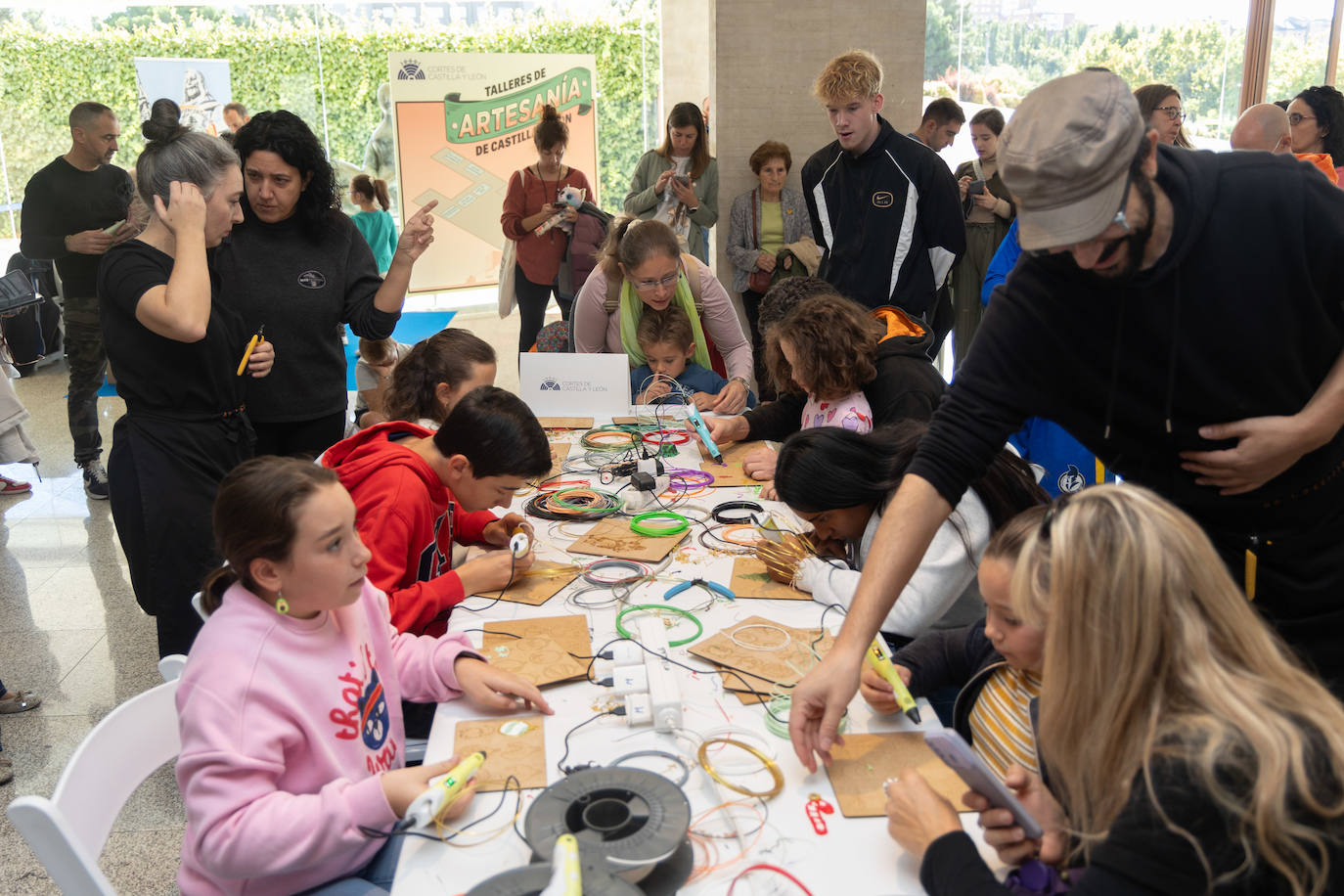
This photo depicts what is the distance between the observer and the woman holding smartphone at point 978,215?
516 centimetres

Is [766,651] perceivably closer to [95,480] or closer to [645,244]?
[645,244]

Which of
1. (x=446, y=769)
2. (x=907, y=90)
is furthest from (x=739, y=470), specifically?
(x=907, y=90)

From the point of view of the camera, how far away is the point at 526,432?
78.5 inches

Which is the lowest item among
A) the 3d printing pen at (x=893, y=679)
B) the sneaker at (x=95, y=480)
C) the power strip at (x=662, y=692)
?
the sneaker at (x=95, y=480)

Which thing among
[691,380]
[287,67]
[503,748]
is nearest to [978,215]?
[691,380]

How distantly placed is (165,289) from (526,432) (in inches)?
31.6

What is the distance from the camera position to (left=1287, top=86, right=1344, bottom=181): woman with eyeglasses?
4.71m

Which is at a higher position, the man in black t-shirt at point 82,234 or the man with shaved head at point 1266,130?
the man with shaved head at point 1266,130

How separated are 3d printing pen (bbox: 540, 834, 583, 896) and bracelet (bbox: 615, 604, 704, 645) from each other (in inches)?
26.5

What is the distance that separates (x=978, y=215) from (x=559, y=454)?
333 centimetres

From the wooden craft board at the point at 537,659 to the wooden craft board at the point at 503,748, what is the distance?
0.32 feet

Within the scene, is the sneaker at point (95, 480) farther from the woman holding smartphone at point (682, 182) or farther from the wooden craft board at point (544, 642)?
the wooden craft board at point (544, 642)

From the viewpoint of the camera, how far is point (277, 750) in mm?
1234

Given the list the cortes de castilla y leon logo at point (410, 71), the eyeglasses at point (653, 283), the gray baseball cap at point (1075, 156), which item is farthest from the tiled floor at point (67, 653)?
the cortes de castilla y leon logo at point (410, 71)
